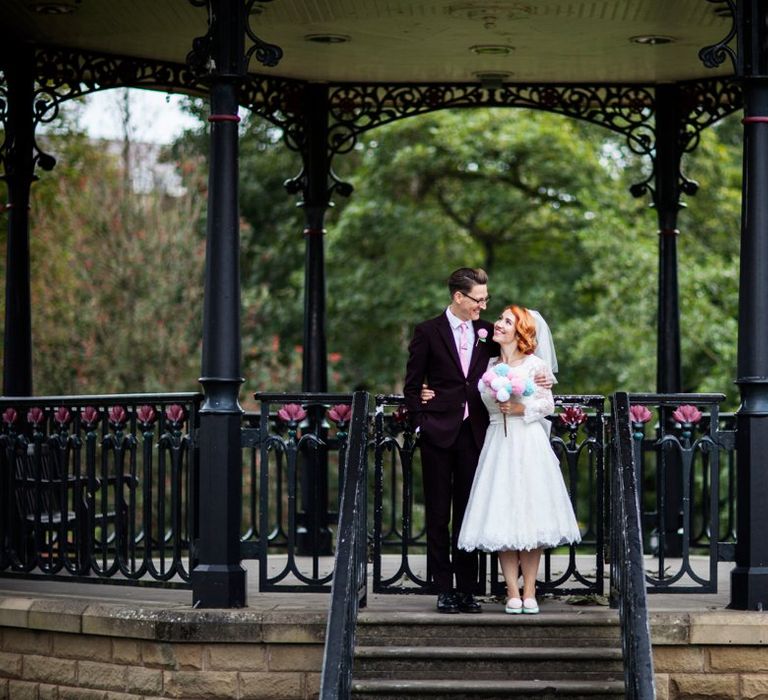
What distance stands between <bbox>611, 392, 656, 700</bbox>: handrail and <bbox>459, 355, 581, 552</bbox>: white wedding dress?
0.32m

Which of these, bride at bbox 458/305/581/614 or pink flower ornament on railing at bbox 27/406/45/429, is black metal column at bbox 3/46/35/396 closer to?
pink flower ornament on railing at bbox 27/406/45/429

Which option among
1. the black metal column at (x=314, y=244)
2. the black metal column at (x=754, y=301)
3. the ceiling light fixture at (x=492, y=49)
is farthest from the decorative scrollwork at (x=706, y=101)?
the black metal column at (x=754, y=301)

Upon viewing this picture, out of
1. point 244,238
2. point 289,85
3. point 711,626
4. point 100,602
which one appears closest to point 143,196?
point 244,238

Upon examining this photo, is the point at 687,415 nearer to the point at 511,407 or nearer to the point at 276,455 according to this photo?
the point at 511,407

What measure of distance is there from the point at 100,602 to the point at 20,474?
1505 millimetres

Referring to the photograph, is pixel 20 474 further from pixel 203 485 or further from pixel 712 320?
pixel 712 320

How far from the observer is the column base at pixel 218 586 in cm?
830

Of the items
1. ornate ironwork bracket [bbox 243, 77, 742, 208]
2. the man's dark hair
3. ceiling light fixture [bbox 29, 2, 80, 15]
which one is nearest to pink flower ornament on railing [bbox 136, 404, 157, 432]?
the man's dark hair

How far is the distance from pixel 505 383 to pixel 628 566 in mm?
1154

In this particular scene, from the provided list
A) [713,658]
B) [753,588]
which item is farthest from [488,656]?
[753,588]

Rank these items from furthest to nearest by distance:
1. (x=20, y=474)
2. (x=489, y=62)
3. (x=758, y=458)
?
(x=489, y=62) → (x=20, y=474) → (x=758, y=458)

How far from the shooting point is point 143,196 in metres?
23.5

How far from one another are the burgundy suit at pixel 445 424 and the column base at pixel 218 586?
1.07 meters

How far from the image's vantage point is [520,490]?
26.3ft
